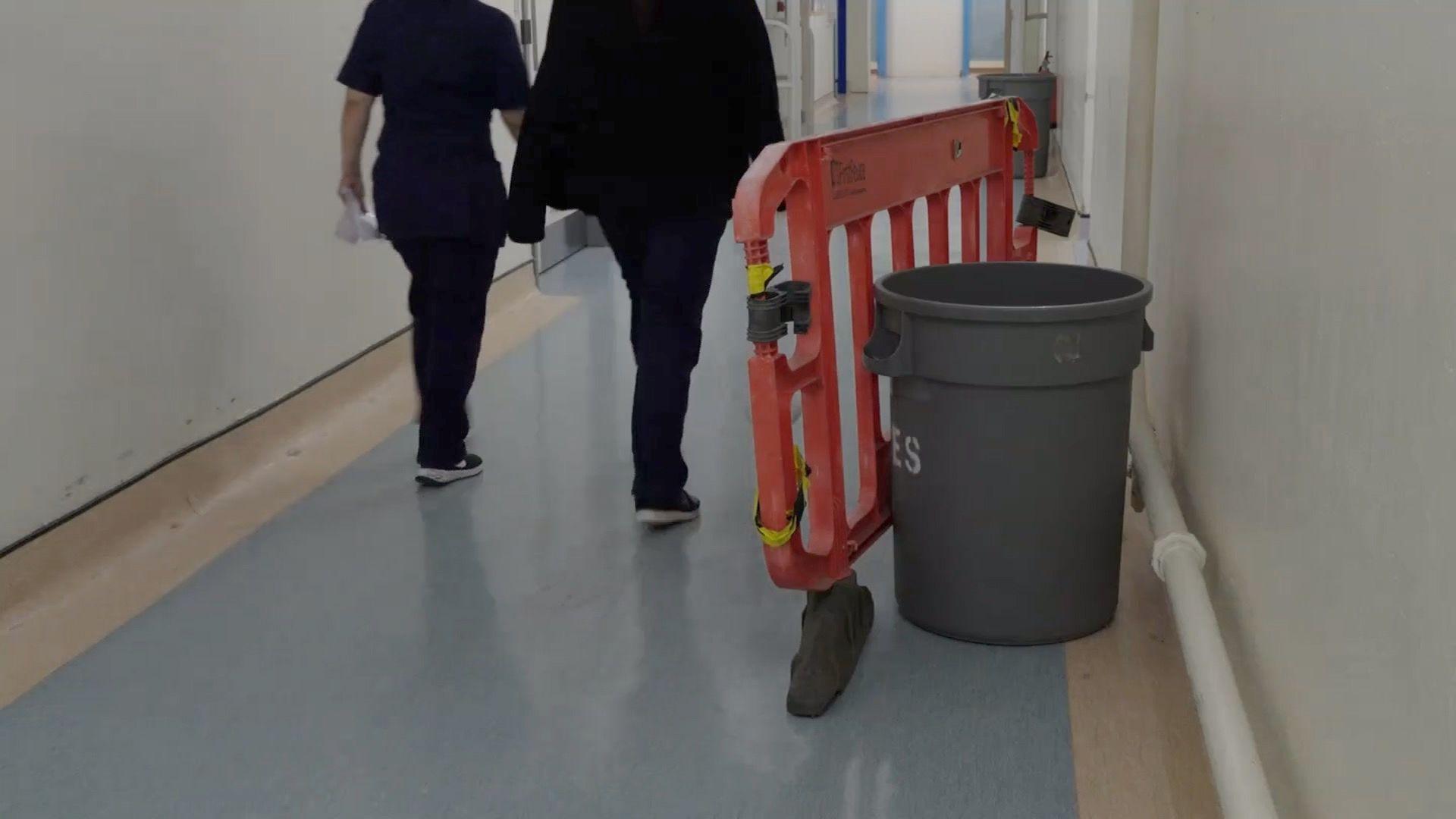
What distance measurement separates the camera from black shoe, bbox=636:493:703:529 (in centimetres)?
289

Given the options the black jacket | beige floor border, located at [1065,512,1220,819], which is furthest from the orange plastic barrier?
beige floor border, located at [1065,512,1220,819]

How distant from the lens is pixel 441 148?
304cm

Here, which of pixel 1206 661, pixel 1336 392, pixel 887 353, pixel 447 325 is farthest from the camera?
pixel 447 325

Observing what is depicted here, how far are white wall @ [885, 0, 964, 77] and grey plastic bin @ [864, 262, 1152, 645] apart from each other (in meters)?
18.2

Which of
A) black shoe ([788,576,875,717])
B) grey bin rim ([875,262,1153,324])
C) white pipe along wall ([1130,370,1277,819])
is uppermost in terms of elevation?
grey bin rim ([875,262,1153,324])

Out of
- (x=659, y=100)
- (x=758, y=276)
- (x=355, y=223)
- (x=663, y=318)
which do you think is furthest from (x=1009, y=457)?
(x=355, y=223)

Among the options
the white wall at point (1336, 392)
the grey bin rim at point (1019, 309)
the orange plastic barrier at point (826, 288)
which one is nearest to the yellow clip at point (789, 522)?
the orange plastic barrier at point (826, 288)

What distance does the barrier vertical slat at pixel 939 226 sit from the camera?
2.72 meters

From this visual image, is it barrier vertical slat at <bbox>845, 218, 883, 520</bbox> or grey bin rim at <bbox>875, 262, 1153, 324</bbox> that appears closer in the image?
grey bin rim at <bbox>875, 262, 1153, 324</bbox>

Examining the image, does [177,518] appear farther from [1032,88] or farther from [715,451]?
[1032,88]

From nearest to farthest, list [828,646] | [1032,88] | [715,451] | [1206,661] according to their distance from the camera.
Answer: [1206,661]
[828,646]
[715,451]
[1032,88]

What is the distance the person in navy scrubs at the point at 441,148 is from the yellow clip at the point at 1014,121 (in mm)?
1020

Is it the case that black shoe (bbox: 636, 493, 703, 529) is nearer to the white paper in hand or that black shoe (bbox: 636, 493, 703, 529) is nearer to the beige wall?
the white paper in hand

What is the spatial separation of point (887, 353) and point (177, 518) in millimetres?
1629
